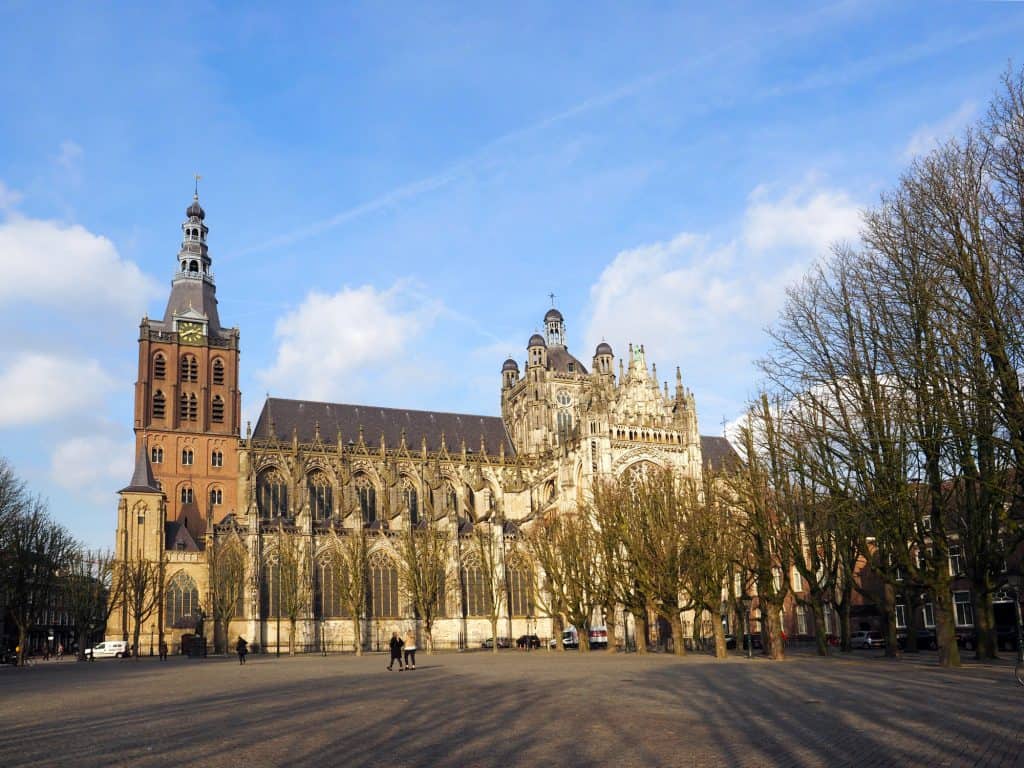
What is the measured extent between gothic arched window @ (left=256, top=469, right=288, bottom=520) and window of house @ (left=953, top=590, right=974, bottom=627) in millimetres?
53246

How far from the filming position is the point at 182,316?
90.0m

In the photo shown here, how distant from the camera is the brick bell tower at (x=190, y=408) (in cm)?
8469

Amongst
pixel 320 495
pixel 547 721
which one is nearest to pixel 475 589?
pixel 320 495

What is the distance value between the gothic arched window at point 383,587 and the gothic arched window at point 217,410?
21.8 meters

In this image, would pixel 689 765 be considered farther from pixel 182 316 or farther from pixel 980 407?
pixel 182 316

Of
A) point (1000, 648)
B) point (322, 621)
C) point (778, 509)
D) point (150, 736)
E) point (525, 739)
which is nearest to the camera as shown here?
point (525, 739)

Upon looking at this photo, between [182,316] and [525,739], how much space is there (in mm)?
80654

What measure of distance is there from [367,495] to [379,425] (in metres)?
9.92

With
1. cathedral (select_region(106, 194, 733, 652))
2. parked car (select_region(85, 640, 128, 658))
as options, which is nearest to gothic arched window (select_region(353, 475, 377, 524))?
cathedral (select_region(106, 194, 733, 652))

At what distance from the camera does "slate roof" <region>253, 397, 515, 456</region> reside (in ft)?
297

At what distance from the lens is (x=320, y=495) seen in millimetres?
86312

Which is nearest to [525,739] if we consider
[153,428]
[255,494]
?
[255,494]

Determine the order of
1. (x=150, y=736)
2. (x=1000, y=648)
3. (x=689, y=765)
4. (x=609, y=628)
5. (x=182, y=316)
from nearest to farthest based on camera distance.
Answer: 1. (x=689, y=765)
2. (x=150, y=736)
3. (x=1000, y=648)
4. (x=609, y=628)
5. (x=182, y=316)

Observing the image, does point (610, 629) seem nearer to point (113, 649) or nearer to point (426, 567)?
point (426, 567)
